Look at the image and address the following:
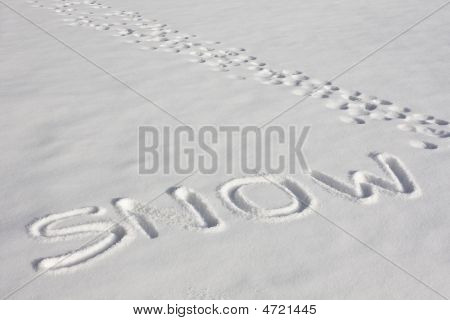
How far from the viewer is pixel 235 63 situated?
3035 mm

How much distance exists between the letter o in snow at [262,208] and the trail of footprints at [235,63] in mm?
657

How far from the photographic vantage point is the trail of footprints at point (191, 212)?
59.0 inches

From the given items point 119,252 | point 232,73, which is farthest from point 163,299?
point 232,73

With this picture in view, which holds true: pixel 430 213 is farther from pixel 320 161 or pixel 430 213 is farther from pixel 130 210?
pixel 130 210

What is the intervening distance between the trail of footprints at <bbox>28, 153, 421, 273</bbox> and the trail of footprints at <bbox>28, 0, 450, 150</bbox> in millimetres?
415

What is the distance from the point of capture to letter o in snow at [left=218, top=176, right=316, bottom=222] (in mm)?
1647
